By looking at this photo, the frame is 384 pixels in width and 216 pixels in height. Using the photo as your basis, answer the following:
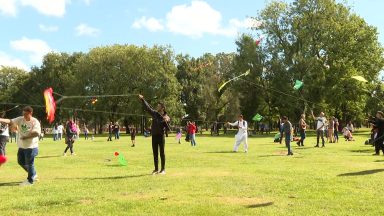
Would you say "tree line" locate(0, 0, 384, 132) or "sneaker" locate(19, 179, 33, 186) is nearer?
"sneaker" locate(19, 179, 33, 186)

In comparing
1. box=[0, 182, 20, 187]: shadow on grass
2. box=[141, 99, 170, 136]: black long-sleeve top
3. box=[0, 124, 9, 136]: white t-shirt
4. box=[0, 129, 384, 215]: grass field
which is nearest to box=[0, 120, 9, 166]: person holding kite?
box=[0, 124, 9, 136]: white t-shirt

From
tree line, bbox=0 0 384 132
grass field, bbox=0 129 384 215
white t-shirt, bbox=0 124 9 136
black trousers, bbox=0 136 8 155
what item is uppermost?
tree line, bbox=0 0 384 132

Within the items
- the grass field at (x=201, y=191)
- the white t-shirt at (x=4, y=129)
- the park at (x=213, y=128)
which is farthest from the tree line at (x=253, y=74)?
the grass field at (x=201, y=191)

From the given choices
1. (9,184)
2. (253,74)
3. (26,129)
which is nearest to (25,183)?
(9,184)

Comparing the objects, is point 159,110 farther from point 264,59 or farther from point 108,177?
point 264,59

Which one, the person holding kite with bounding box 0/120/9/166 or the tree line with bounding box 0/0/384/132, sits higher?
the tree line with bounding box 0/0/384/132

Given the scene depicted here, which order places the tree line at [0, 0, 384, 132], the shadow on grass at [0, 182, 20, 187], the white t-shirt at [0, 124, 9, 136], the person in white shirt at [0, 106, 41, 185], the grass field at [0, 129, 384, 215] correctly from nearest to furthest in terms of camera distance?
1. the grass field at [0, 129, 384, 215]
2. the shadow on grass at [0, 182, 20, 187]
3. the person in white shirt at [0, 106, 41, 185]
4. the white t-shirt at [0, 124, 9, 136]
5. the tree line at [0, 0, 384, 132]

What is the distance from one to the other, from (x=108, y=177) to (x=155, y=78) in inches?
2412

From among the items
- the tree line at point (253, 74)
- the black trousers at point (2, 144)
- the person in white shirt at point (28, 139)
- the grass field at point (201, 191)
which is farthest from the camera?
the tree line at point (253, 74)

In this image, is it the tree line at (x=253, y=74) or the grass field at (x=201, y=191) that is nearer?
the grass field at (x=201, y=191)

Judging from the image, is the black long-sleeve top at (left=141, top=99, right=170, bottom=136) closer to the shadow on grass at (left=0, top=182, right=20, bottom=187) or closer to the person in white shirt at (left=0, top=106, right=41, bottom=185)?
the person in white shirt at (left=0, top=106, right=41, bottom=185)

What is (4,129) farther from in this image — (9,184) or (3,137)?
(9,184)

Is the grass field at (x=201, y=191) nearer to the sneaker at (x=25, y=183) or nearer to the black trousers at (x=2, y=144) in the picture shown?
the sneaker at (x=25, y=183)

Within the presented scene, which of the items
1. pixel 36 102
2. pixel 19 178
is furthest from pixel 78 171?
pixel 36 102
